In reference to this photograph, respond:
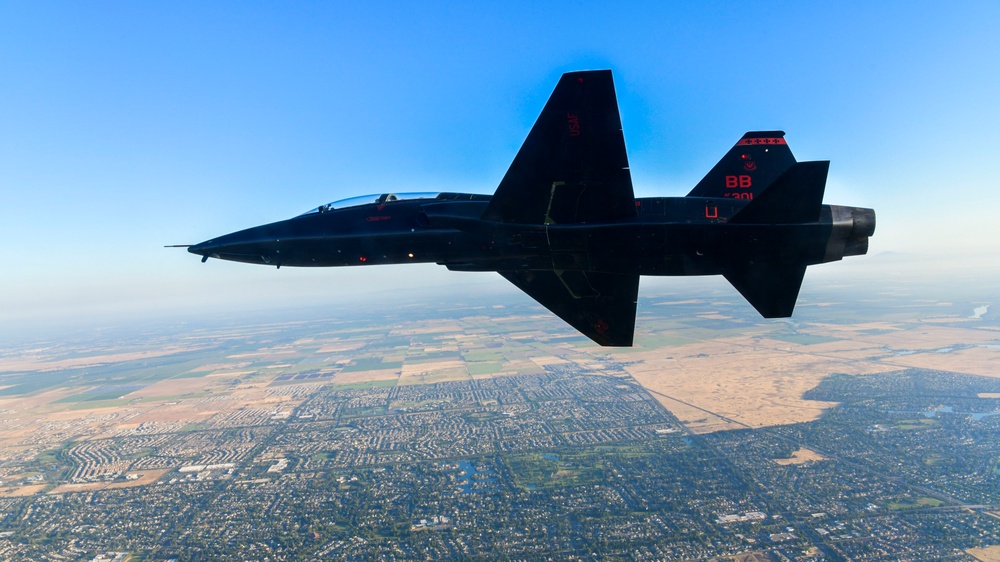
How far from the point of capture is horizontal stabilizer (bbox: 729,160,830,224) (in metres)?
10.9

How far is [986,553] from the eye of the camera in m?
30.7

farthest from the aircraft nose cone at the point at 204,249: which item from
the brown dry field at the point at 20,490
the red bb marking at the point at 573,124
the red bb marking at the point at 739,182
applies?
the brown dry field at the point at 20,490

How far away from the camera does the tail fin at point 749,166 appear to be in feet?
48.3

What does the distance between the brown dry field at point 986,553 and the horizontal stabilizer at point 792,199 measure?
3746 centimetres

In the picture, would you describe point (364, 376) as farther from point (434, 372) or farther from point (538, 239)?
point (538, 239)

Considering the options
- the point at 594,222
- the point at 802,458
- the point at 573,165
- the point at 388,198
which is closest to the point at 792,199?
the point at 594,222

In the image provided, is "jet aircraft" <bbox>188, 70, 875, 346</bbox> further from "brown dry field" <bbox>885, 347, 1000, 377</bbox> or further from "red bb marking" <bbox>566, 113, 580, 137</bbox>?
"brown dry field" <bbox>885, 347, 1000, 377</bbox>

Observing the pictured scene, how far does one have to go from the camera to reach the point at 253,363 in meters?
119

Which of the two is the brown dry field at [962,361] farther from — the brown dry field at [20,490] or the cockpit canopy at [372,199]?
the brown dry field at [20,490]

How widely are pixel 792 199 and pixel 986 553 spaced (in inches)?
1541

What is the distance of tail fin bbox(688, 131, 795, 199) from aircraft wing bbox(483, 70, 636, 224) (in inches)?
192

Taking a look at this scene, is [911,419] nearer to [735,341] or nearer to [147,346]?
[735,341]

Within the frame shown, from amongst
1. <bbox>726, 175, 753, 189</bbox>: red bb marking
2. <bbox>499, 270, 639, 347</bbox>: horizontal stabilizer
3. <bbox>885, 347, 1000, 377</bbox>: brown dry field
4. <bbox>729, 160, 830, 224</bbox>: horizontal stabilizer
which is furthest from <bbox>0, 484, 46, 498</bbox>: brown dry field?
<bbox>885, 347, 1000, 377</bbox>: brown dry field

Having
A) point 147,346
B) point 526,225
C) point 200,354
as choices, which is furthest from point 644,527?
point 147,346
